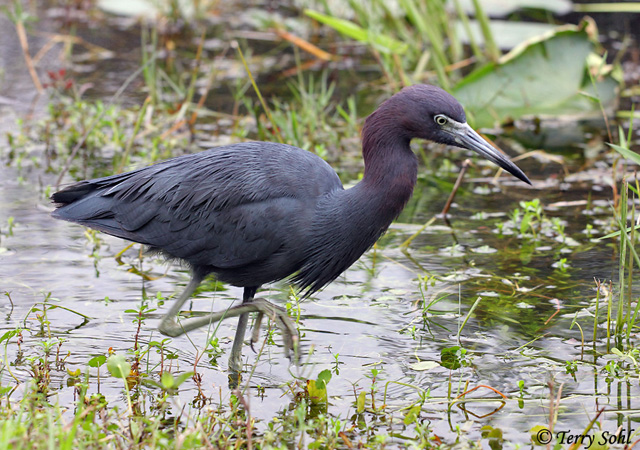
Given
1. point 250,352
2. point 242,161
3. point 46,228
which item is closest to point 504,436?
point 250,352

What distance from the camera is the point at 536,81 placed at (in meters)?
7.98

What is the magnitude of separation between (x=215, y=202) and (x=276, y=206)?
1.14ft

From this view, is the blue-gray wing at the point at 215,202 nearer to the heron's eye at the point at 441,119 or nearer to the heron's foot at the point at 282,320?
the heron's foot at the point at 282,320

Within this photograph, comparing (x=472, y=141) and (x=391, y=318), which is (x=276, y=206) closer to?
(x=472, y=141)

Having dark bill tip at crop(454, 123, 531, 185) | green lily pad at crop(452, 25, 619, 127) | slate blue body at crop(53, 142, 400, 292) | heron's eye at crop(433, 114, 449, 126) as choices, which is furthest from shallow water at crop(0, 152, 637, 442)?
green lily pad at crop(452, 25, 619, 127)

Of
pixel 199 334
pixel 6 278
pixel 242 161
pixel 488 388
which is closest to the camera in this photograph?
pixel 488 388

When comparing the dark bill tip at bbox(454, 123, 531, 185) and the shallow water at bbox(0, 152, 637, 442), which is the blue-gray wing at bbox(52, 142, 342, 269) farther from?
the dark bill tip at bbox(454, 123, 531, 185)

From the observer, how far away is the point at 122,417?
12.0 ft

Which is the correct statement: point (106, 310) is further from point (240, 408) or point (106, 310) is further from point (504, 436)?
point (504, 436)

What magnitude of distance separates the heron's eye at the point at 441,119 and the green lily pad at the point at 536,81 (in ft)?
12.0

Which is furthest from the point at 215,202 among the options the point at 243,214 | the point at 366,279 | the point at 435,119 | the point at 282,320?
the point at 366,279

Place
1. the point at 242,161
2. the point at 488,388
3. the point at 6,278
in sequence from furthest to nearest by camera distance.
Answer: the point at 6,278 → the point at 242,161 → the point at 488,388

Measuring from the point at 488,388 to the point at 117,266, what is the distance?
2564 millimetres

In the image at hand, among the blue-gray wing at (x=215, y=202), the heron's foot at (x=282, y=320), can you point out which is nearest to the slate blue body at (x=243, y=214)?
the blue-gray wing at (x=215, y=202)
